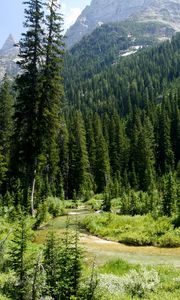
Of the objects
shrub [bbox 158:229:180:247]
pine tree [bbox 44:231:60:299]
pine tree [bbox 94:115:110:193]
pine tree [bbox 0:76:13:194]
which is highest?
pine tree [bbox 0:76:13:194]

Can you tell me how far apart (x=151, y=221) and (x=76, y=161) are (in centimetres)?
5625

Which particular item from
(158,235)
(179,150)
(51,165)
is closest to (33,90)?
(158,235)

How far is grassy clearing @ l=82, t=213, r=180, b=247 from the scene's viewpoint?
82.3ft

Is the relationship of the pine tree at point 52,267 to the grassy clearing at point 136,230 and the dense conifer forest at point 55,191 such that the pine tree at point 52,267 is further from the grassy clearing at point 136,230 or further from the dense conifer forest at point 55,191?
the grassy clearing at point 136,230

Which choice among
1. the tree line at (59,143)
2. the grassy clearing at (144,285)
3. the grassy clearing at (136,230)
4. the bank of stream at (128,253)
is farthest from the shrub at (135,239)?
the grassy clearing at (144,285)

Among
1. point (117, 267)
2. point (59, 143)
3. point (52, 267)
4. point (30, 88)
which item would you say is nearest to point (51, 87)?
point (30, 88)

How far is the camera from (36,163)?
33.5 meters

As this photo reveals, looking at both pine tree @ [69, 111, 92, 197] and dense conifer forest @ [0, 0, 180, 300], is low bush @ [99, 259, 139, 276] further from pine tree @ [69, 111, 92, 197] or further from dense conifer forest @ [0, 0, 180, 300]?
pine tree @ [69, 111, 92, 197]

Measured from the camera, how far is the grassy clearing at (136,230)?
82.3 ft

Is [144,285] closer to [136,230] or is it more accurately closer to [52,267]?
[52,267]

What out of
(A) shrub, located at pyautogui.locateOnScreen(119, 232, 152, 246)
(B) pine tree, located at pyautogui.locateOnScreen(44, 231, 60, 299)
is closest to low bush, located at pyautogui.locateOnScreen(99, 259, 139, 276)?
(B) pine tree, located at pyautogui.locateOnScreen(44, 231, 60, 299)

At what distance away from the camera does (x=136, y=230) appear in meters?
28.0

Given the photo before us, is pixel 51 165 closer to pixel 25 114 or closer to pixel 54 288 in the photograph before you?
pixel 25 114

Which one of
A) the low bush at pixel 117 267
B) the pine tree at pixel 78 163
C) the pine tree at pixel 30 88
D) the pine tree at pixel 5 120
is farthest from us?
the pine tree at pixel 78 163
